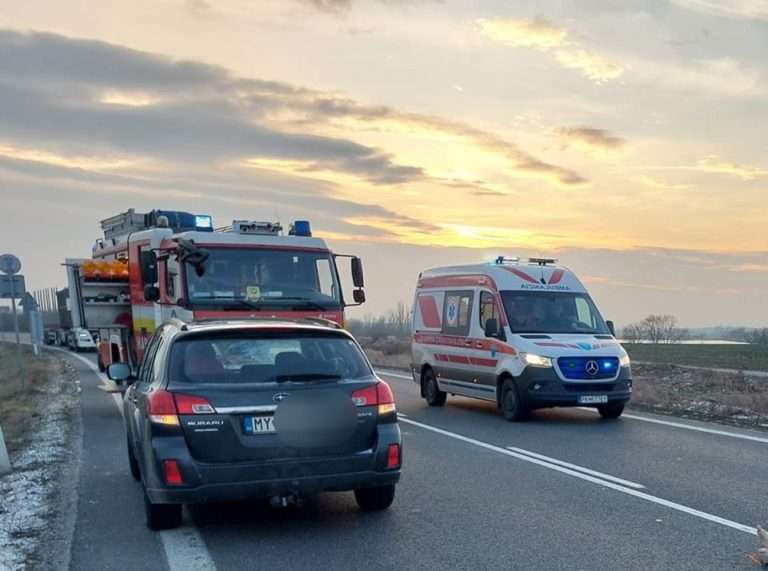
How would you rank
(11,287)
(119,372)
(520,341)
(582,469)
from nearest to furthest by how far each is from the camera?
1. (119,372)
2. (582,469)
3. (520,341)
4. (11,287)

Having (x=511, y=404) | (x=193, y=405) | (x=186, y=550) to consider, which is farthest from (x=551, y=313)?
(x=186, y=550)

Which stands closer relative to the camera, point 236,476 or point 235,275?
point 236,476

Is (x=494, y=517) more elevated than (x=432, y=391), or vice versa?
(x=432, y=391)

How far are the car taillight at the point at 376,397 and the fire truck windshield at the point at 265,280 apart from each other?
18.4ft

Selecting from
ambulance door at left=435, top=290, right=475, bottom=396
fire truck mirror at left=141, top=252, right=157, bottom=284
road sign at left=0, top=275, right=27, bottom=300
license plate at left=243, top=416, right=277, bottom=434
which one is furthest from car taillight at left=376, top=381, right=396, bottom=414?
road sign at left=0, top=275, right=27, bottom=300

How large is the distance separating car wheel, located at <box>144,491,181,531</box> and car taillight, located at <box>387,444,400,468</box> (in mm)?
1716

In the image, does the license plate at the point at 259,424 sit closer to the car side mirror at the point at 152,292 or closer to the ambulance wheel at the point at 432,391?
the car side mirror at the point at 152,292

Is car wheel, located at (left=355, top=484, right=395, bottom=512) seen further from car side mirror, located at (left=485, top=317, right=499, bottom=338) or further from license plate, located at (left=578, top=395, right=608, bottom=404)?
car side mirror, located at (left=485, top=317, right=499, bottom=338)

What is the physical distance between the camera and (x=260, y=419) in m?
6.10

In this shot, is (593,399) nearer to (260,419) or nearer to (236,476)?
(260,419)

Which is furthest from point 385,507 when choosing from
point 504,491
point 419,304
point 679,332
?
point 679,332

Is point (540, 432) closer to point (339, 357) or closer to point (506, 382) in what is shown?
point (506, 382)

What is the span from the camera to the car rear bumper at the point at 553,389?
1286 centimetres

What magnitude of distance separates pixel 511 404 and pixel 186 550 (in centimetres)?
816
